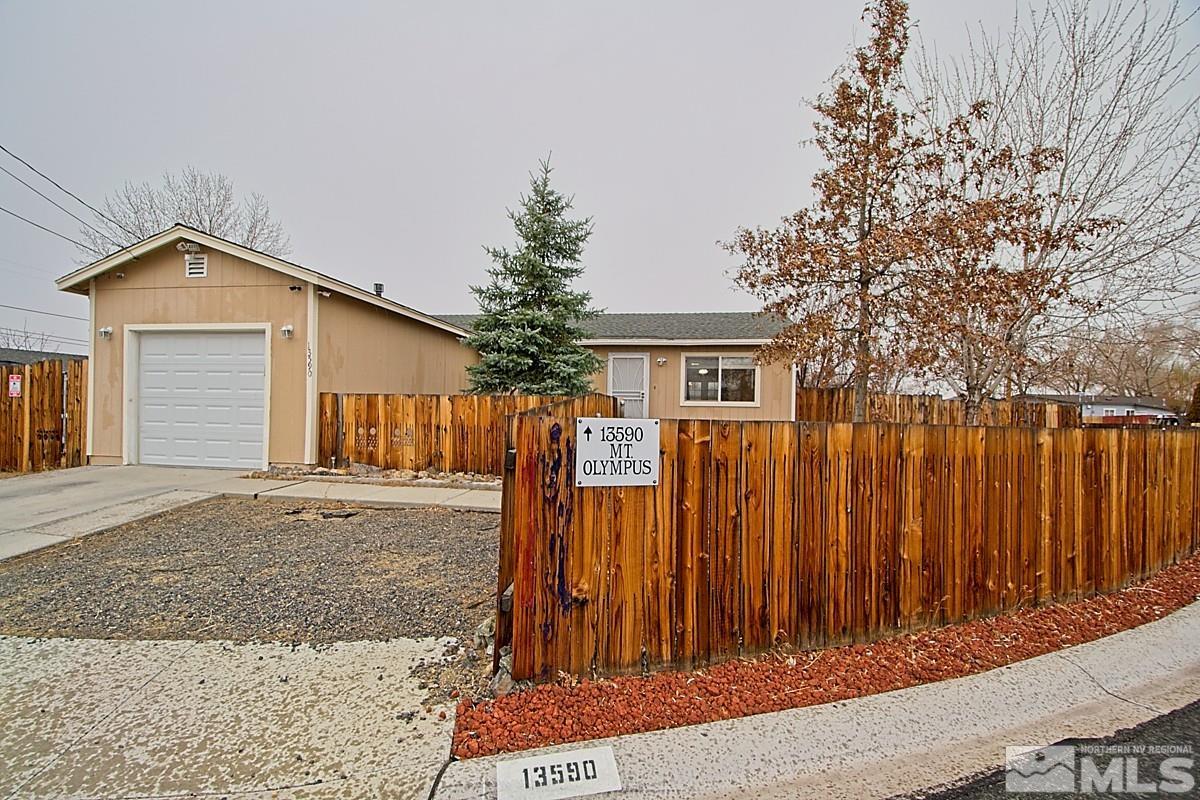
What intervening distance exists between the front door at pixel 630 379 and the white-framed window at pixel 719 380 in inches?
37.9

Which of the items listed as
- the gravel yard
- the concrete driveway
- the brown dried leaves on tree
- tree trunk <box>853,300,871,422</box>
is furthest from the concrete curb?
tree trunk <box>853,300,871,422</box>

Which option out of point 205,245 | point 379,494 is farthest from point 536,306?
point 205,245

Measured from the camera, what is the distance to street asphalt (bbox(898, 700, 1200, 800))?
2.10 metres

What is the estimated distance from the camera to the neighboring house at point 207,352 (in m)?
9.38

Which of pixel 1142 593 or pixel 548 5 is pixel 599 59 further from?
pixel 1142 593

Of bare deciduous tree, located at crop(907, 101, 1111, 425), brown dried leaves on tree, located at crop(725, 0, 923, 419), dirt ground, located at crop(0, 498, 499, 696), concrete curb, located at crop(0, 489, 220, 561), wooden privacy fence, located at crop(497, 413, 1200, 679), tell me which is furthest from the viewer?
brown dried leaves on tree, located at crop(725, 0, 923, 419)

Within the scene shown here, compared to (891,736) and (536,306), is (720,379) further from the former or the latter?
(891,736)

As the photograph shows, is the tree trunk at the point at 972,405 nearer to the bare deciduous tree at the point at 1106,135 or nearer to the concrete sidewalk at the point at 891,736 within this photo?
the bare deciduous tree at the point at 1106,135

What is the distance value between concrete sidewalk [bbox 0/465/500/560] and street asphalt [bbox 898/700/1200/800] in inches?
221

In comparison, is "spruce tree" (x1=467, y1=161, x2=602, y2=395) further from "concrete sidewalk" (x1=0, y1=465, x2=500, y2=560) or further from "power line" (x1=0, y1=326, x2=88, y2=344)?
"power line" (x1=0, y1=326, x2=88, y2=344)

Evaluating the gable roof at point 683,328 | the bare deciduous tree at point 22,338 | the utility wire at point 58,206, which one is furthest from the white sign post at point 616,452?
the bare deciduous tree at point 22,338

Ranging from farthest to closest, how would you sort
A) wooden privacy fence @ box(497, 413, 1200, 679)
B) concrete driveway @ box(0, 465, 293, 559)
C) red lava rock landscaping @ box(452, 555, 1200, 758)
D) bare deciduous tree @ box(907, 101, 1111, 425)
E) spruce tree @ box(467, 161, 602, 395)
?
spruce tree @ box(467, 161, 602, 395), bare deciduous tree @ box(907, 101, 1111, 425), concrete driveway @ box(0, 465, 293, 559), wooden privacy fence @ box(497, 413, 1200, 679), red lava rock landscaping @ box(452, 555, 1200, 758)

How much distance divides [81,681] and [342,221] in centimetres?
2082

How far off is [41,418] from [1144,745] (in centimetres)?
1452
